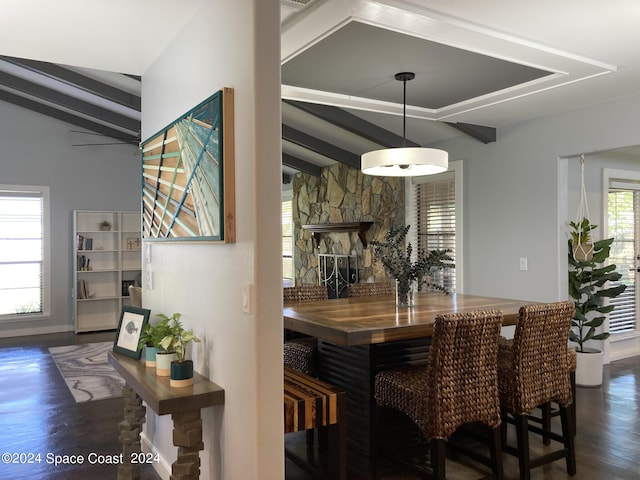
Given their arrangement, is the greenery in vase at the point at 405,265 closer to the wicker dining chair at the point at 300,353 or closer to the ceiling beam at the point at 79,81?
the wicker dining chair at the point at 300,353

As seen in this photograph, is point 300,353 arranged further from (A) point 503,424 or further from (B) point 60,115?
(B) point 60,115

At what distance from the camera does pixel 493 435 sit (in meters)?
2.66

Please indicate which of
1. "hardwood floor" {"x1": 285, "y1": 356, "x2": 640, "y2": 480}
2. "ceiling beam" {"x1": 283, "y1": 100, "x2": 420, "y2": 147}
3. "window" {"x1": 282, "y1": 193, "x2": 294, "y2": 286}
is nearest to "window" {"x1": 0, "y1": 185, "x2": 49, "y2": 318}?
"window" {"x1": 282, "y1": 193, "x2": 294, "y2": 286}

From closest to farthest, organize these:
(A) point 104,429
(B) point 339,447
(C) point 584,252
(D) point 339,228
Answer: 1. (B) point 339,447
2. (A) point 104,429
3. (C) point 584,252
4. (D) point 339,228

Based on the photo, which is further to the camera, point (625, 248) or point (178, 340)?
point (625, 248)

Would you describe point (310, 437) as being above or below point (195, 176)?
below

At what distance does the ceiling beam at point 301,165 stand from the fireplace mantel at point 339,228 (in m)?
0.82

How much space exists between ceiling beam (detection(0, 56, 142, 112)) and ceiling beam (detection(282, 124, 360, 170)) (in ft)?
5.68

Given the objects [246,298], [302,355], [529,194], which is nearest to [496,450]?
[302,355]

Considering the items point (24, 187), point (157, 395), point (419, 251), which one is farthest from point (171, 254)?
point (24, 187)

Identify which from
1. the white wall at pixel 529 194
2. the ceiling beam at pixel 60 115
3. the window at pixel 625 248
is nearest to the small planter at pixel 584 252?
the white wall at pixel 529 194

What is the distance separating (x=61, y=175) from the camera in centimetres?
784

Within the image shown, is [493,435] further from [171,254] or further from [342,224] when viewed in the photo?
[342,224]

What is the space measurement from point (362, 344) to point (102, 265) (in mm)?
6499
